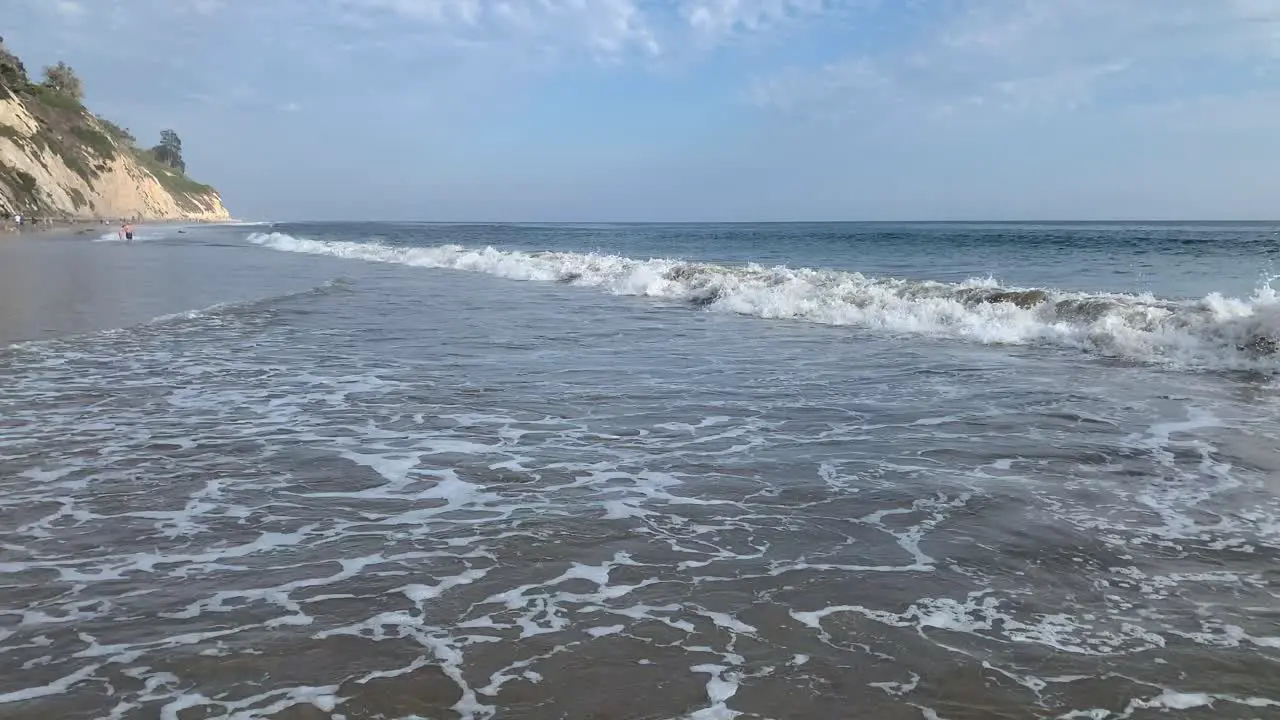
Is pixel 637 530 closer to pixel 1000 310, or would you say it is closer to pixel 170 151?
pixel 1000 310

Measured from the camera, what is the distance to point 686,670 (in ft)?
11.2

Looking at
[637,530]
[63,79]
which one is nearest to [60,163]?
[63,79]

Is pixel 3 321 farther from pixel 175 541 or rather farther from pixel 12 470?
pixel 175 541

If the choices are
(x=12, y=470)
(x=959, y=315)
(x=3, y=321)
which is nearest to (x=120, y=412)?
(x=12, y=470)

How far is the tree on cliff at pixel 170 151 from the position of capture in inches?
7544

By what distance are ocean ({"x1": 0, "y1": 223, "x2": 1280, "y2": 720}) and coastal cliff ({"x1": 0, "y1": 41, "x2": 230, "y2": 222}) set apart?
66820 mm

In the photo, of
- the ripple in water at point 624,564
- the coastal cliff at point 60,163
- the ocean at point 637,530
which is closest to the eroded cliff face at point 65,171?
the coastal cliff at point 60,163

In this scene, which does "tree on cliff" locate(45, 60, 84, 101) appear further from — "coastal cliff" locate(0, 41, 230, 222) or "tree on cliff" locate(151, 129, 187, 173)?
"tree on cliff" locate(151, 129, 187, 173)

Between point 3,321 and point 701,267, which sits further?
point 701,267

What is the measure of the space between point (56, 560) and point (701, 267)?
834 inches

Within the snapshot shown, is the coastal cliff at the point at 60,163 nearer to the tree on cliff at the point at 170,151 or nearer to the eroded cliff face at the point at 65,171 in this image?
the eroded cliff face at the point at 65,171

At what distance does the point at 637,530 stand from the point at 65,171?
88.6 meters

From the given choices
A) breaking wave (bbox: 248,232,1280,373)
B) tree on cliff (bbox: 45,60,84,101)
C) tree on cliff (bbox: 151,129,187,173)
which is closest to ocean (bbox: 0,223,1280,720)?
breaking wave (bbox: 248,232,1280,373)

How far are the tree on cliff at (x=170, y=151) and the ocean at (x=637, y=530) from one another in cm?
20910
